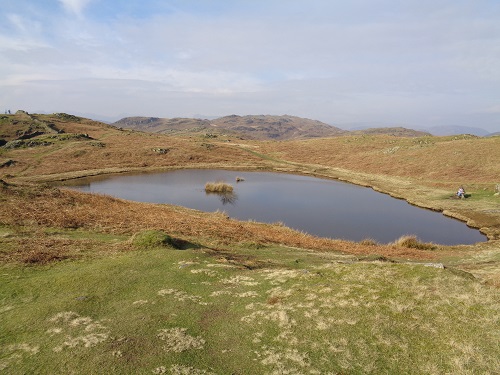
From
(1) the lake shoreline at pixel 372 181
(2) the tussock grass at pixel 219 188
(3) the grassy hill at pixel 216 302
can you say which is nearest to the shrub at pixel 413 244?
(3) the grassy hill at pixel 216 302

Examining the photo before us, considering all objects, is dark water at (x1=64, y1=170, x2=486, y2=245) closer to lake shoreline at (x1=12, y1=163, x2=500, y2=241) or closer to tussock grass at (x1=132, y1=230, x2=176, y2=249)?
lake shoreline at (x1=12, y1=163, x2=500, y2=241)

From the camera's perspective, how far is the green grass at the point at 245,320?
12.1m

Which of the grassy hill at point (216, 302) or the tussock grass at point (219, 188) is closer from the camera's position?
the grassy hill at point (216, 302)

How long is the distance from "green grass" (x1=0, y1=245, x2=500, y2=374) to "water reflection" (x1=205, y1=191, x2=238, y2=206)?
45.2 meters

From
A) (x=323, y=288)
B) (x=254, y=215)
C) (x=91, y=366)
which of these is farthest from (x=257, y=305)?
(x=254, y=215)

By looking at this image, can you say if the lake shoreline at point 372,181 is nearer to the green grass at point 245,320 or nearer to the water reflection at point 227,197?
the water reflection at point 227,197

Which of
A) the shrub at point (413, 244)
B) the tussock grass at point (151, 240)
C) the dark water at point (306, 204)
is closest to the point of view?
the tussock grass at point (151, 240)

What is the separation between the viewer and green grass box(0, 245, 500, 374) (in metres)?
12.1

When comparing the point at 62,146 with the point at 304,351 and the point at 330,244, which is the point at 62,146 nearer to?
the point at 330,244

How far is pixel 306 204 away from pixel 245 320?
51.0 metres

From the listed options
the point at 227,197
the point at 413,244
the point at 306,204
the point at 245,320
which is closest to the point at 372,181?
the point at 306,204

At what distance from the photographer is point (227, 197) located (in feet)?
231

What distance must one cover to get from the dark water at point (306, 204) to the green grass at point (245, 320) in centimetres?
3049

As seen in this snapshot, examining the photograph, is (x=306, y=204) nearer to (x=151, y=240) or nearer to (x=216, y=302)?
(x=151, y=240)
